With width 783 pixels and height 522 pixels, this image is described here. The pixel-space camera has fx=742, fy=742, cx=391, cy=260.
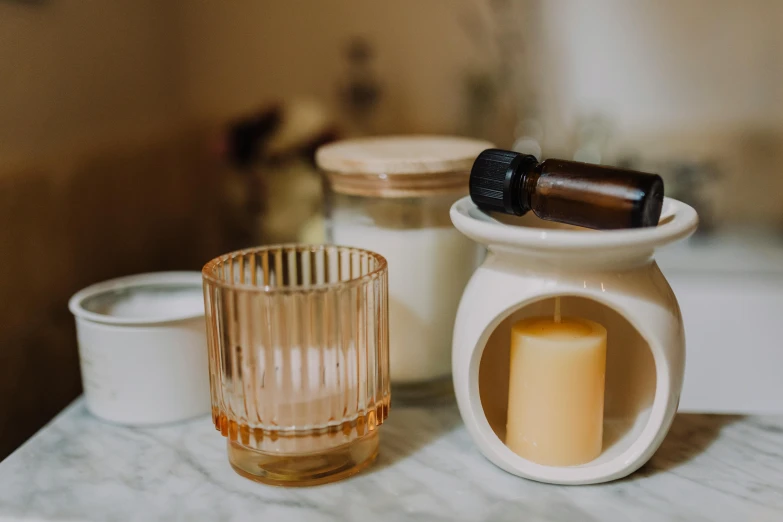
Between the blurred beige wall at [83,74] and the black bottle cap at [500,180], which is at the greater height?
the blurred beige wall at [83,74]

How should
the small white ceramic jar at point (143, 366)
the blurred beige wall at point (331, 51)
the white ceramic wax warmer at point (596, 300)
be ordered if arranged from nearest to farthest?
the white ceramic wax warmer at point (596, 300) → the small white ceramic jar at point (143, 366) → the blurred beige wall at point (331, 51)

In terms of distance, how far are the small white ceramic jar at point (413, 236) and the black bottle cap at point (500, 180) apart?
7 cm

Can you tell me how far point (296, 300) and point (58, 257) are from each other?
0.95ft

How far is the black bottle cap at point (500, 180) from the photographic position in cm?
47

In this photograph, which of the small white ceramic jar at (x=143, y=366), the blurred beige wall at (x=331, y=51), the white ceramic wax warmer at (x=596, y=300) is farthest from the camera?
the blurred beige wall at (x=331, y=51)

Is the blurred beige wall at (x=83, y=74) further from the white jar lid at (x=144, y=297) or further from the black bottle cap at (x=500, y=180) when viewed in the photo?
the black bottle cap at (x=500, y=180)

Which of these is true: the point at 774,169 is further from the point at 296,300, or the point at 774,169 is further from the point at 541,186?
the point at 296,300

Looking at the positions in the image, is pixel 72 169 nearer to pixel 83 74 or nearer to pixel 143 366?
pixel 83 74

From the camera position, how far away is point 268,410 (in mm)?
468

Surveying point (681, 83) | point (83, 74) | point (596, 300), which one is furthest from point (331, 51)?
point (596, 300)

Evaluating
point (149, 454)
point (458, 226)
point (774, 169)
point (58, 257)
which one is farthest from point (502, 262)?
point (774, 169)

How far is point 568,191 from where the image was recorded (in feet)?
1.46

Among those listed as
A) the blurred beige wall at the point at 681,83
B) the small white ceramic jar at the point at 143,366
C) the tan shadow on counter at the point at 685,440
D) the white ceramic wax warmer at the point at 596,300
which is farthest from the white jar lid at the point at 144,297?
the blurred beige wall at the point at 681,83

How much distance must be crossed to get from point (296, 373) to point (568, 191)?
0.20 m
